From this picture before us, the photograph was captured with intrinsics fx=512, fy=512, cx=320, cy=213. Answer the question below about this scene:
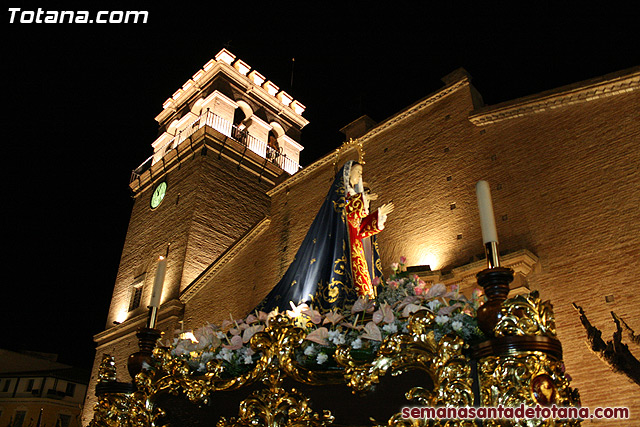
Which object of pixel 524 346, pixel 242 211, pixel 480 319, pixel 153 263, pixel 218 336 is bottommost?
pixel 524 346

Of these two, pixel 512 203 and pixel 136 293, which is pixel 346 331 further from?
pixel 136 293

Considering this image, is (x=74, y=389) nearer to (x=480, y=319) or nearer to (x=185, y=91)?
(x=185, y=91)

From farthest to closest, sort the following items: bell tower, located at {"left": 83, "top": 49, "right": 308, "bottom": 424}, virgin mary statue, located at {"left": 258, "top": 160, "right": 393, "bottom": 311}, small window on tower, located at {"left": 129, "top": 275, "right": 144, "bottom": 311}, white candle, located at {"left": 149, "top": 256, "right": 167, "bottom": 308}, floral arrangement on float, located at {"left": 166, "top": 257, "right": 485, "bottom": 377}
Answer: small window on tower, located at {"left": 129, "top": 275, "right": 144, "bottom": 311}
bell tower, located at {"left": 83, "top": 49, "right": 308, "bottom": 424}
white candle, located at {"left": 149, "top": 256, "right": 167, "bottom": 308}
virgin mary statue, located at {"left": 258, "top": 160, "right": 393, "bottom": 311}
floral arrangement on float, located at {"left": 166, "top": 257, "right": 485, "bottom": 377}

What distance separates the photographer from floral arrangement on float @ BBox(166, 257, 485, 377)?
271cm

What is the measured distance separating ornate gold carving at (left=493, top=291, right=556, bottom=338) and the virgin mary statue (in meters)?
1.83

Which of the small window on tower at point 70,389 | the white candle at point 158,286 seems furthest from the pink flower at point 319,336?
the small window on tower at point 70,389

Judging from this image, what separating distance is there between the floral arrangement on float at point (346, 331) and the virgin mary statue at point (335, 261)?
47 centimetres

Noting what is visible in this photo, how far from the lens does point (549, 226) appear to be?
10.7 metres

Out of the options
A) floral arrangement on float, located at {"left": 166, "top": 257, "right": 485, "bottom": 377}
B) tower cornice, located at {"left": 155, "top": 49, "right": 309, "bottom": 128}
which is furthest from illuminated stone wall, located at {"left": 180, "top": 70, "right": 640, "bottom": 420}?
tower cornice, located at {"left": 155, "top": 49, "right": 309, "bottom": 128}

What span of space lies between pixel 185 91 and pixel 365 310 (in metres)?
25.4

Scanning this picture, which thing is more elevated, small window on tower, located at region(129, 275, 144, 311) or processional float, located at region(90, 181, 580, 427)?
small window on tower, located at region(129, 275, 144, 311)

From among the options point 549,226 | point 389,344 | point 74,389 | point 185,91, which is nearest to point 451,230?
point 549,226

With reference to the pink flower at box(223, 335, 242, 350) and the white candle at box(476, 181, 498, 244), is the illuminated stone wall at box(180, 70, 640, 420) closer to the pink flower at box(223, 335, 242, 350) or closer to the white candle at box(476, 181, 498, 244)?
the white candle at box(476, 181, 498, 244)

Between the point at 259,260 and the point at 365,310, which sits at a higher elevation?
the point at 259,260
